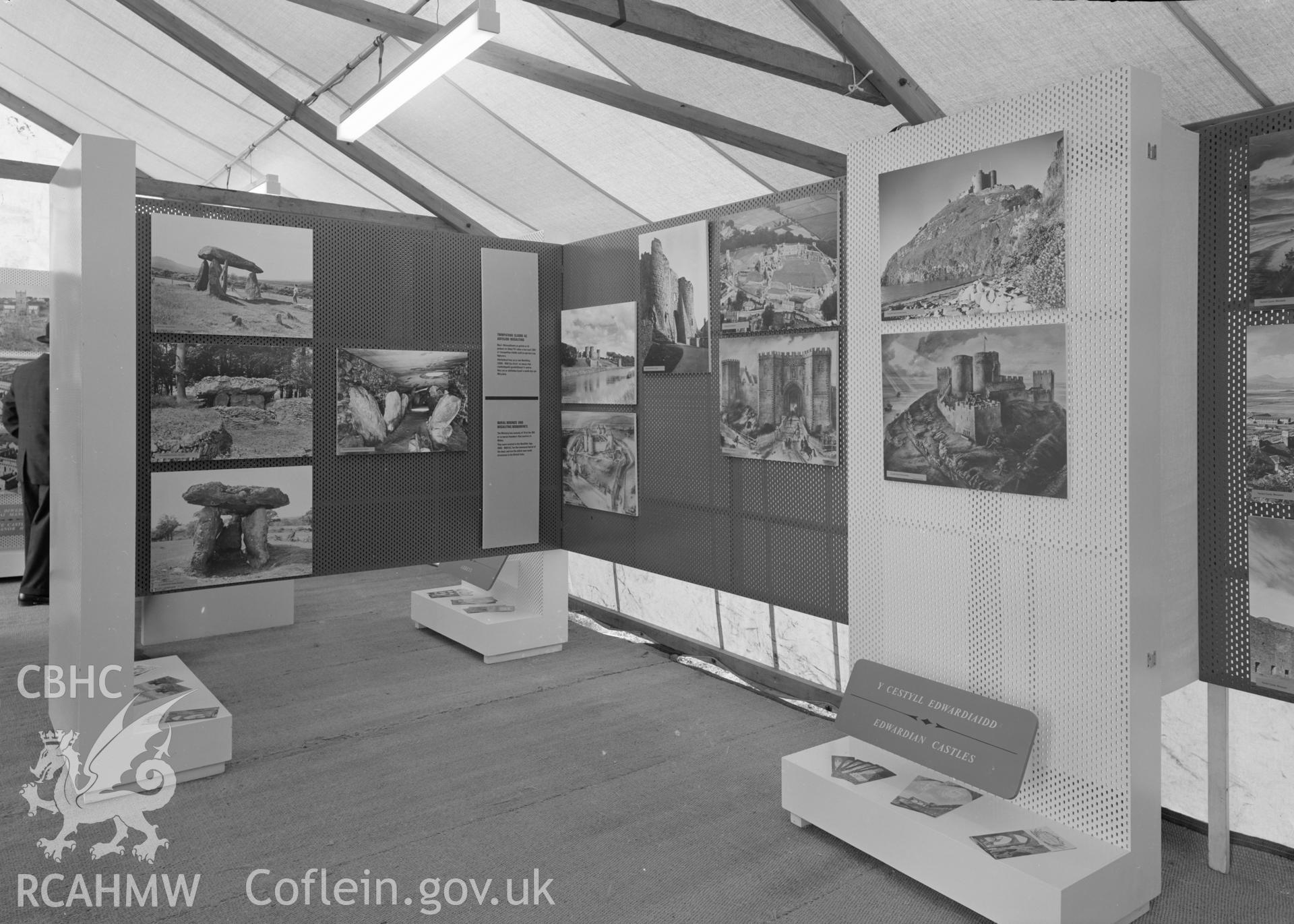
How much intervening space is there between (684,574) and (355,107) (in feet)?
11.1

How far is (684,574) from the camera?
5211 millimetres

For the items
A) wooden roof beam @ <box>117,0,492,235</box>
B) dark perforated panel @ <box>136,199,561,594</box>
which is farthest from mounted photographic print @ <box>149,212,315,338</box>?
wooden roof beam @ <box>117,0,492,235</box>

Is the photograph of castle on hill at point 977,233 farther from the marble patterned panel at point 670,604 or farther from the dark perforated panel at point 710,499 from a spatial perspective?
the marble patterned panel at point 670,604

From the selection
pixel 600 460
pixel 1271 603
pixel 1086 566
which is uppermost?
pixel 600 460

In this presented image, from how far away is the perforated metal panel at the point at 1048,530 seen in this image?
2908 millimetres

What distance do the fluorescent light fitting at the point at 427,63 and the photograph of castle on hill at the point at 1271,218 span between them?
298cm

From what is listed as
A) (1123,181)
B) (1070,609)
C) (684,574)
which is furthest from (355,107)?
(1070,609)

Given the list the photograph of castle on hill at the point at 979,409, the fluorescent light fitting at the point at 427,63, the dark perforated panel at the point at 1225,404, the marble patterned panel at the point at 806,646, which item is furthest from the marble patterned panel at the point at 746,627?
the fluorescent light fitting at the point at 427,63

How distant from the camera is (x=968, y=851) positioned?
116 inches

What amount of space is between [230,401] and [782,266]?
2752 millimetres

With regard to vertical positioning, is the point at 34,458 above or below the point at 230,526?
above

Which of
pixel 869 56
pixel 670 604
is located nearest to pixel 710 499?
pixel 670 604

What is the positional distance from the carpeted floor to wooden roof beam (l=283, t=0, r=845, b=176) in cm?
281

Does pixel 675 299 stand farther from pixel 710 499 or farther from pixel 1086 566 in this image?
pixel 1086 566
